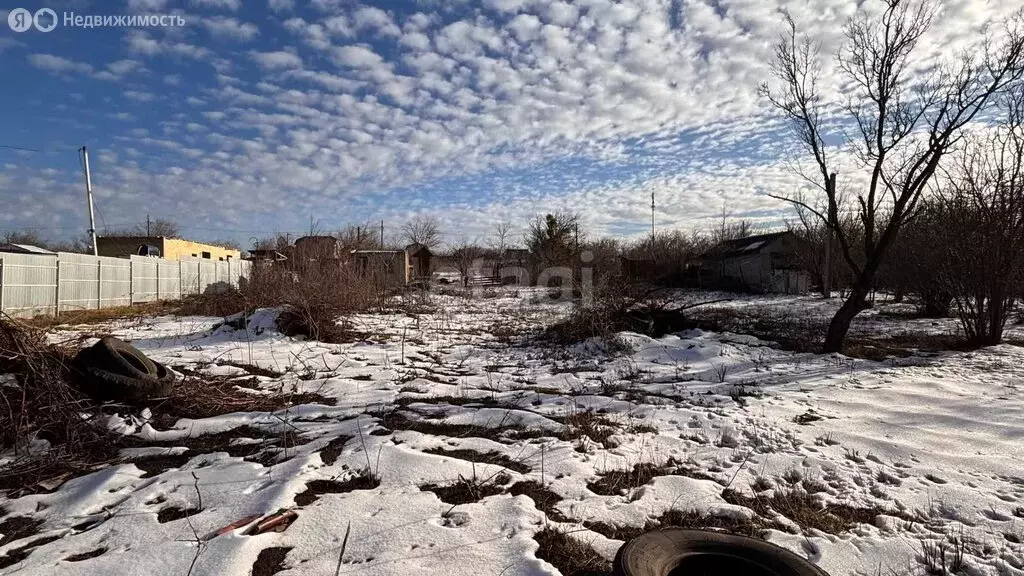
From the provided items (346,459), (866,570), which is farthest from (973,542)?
(346,459)

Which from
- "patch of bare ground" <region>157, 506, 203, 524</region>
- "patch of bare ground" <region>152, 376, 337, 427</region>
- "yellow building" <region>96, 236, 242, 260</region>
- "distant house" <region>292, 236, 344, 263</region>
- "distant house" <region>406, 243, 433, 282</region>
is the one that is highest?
"yellow building" <region>96, 236, 242, 260</region>

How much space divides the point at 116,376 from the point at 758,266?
3305 cm

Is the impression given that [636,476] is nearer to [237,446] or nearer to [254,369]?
[237,446]

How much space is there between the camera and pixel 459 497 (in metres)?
3.21

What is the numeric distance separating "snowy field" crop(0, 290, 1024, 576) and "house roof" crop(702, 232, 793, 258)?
26418 millimetres

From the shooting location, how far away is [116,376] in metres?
4.77

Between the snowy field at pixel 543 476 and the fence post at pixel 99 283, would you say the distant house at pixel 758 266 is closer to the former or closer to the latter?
the snowy field at pixel 543 476

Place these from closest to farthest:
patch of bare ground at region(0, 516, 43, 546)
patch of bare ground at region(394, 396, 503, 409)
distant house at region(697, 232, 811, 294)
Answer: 1. patch of bare ground at region(0, 516, 43, 546)
2. patch of bare ground at region(394, 396, 503, 409)
3. distant house at region(697, 232, 811, 294)

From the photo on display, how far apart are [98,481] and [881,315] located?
19944 mm

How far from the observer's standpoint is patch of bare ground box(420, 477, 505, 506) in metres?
3.18

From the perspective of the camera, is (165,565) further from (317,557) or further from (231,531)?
(317,557)

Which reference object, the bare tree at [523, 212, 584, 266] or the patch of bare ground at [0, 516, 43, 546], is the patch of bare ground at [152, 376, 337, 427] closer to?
the patch of bare ground at [0, 516, 43, 546]

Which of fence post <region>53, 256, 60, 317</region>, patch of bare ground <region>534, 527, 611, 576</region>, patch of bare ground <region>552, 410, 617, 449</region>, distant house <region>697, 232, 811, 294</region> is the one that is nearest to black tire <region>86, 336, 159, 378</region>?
patch of bare ground <region>552, 410, 617, 449</region>

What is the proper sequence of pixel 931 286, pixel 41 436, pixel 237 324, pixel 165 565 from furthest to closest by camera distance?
pixel 931 286 < pixel 237 324 < pixel 41 436 < pixel 165 565
